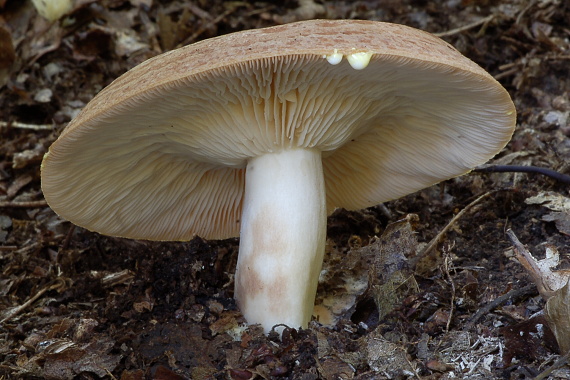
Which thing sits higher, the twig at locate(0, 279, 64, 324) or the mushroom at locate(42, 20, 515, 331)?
the mushroom at locate(42, 20, 515, 331)

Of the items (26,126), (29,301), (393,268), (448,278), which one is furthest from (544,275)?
(26,126)

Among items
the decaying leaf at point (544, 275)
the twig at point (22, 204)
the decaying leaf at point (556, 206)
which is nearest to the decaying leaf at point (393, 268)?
the decaying leaf at point (544, 275)

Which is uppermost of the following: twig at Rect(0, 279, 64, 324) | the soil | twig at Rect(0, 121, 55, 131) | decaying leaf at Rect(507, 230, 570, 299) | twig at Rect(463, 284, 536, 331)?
decaying leaf at Rect(507, 230, 570, 299)

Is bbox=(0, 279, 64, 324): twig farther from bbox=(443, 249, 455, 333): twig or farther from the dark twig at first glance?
the dark twig

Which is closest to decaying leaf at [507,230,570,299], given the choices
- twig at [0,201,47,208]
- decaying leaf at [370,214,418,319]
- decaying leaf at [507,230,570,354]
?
decaying leaf at [507,230,570,354]

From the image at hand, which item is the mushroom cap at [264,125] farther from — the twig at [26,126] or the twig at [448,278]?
the twig at [26,126]

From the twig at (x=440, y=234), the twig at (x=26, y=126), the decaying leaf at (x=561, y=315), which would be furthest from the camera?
the twig at (x=26, y=126)

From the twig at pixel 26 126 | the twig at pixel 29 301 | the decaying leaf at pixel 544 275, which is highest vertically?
the decaying leaf at pixel 544 275
